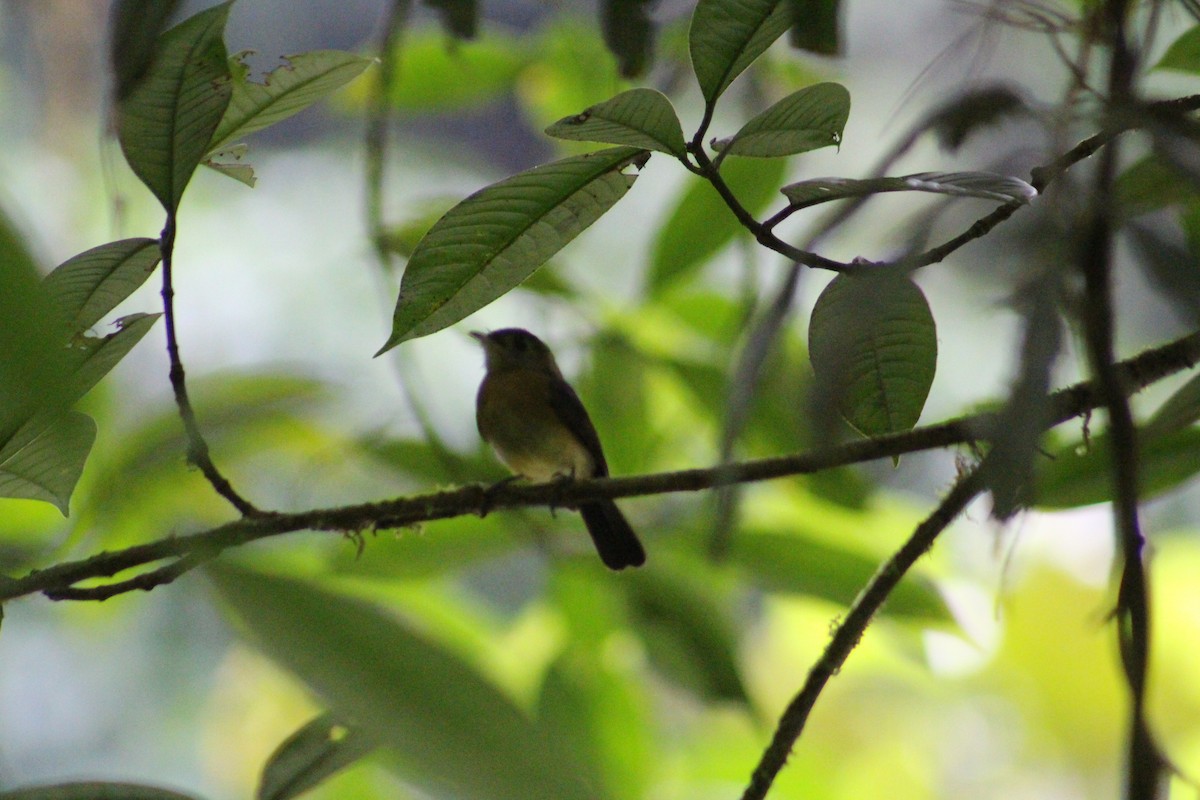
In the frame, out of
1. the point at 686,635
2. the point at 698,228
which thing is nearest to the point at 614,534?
the point at 686,635

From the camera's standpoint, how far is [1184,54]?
1.32 meters

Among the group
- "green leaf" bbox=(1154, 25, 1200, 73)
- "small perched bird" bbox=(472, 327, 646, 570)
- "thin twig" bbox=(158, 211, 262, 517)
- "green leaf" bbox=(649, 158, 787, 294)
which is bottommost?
"thin twig" bbox=(158, 211, 262, 517)

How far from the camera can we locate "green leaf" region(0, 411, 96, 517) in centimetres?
110

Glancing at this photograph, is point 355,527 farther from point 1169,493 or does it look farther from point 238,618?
point 1169,493

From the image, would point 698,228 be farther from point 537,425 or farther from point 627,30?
point 537,425

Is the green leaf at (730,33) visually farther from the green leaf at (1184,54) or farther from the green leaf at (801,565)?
the green leaf at (801,565)

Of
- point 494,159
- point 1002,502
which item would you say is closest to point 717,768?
point 1002,502

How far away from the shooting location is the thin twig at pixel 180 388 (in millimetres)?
1045

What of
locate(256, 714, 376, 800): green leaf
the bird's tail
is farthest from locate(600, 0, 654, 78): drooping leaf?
the bird's tail

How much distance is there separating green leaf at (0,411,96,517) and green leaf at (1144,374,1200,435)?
1.11m

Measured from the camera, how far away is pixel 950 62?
1.09 meters

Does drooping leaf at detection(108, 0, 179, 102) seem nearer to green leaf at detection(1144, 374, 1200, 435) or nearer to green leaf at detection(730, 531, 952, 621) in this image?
green leaf at detection(1144, 374, 1200, 435)

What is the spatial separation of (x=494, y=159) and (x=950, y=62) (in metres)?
6.94

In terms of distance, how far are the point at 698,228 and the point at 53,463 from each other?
113 centimetres
